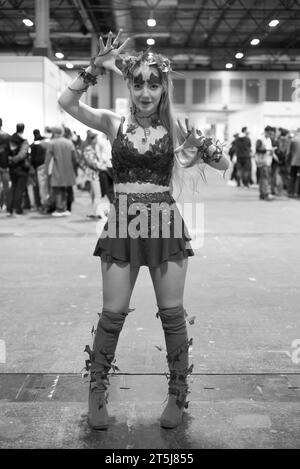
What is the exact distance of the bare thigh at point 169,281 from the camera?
272 cm

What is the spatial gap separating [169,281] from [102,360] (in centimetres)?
46

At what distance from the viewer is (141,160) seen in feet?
8.79

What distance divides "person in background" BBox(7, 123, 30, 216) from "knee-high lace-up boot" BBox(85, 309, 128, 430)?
27.2 ft

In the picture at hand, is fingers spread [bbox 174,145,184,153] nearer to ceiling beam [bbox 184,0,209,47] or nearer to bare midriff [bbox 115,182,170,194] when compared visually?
bare midriff [bbox 115,182,170,194]

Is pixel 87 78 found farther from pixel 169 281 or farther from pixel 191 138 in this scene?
pixel 169 281

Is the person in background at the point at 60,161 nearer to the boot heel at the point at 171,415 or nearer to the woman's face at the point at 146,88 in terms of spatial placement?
the woman's face at the point at 146,88

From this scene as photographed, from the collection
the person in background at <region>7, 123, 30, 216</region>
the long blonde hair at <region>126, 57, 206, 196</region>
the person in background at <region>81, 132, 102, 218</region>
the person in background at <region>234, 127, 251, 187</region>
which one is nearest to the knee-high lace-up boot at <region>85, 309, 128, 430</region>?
the long blonde hair at <region>126, 57, 206, 196</region>

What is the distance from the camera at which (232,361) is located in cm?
369

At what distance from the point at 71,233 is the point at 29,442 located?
6442 millimetres

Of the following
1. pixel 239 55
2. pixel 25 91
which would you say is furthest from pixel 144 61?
pixel 239 55

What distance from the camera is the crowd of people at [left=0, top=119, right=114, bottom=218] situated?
1025 cm

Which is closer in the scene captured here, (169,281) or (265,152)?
(169,281)

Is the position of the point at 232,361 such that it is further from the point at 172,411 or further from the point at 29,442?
the point at 29,442
